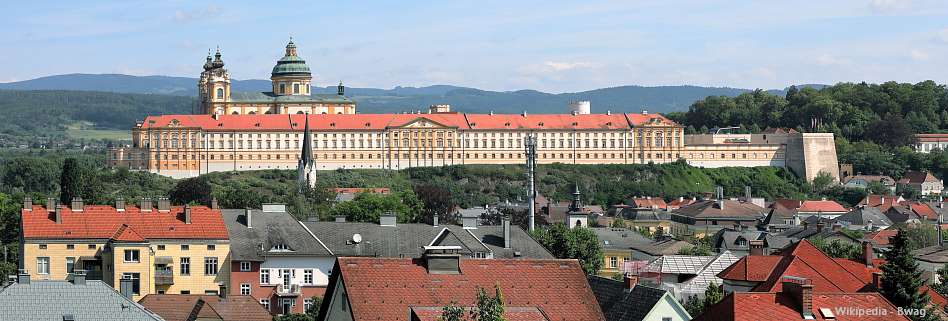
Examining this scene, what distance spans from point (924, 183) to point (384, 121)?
48626mm

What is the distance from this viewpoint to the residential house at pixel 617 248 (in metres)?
74.4

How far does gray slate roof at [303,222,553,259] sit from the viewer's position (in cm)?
5834

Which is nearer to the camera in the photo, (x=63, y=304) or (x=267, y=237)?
(x=63, y=304)

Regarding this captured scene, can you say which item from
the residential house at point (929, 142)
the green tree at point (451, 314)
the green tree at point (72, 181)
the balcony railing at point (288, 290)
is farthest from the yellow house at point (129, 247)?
the residential house at point (929, 142)

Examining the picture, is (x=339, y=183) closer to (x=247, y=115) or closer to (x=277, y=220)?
(x=247, y=115)

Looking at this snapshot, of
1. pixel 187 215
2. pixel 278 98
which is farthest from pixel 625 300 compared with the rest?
pixel 278 98

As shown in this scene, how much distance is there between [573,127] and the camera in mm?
176500

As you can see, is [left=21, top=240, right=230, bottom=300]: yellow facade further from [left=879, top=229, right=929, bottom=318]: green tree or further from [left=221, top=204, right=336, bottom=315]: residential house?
[left=879, top=229, right=929, bottom=318]: green tree

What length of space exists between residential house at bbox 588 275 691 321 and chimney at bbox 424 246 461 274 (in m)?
3.15

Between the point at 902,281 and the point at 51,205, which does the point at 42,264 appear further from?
the point at 902,281

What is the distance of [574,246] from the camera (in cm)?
6569

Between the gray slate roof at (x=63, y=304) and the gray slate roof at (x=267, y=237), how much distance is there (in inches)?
904

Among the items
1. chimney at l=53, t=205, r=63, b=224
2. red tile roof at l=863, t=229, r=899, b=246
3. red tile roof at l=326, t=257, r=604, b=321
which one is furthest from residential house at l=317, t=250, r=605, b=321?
red tile roof at l=863, t=229, r=899, b=246

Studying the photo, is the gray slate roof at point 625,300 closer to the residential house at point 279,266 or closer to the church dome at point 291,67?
the residential house at point 279,266
